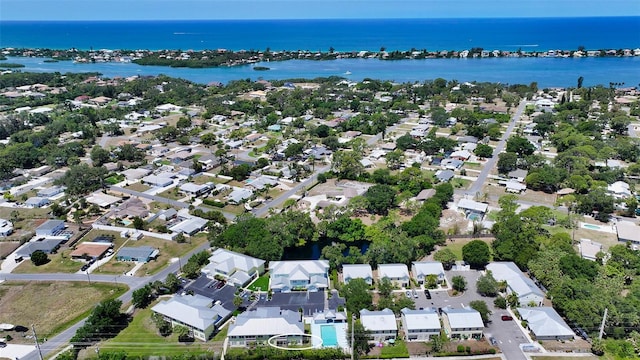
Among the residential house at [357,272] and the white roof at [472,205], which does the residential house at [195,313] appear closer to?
the residential house at [357,272]

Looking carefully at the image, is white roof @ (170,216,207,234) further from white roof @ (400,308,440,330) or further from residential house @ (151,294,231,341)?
white roof @ (400,308,440,330)

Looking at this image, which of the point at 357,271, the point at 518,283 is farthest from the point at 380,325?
the point at 518,283

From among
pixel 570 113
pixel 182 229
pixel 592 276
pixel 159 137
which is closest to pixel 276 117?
pixel 159 137

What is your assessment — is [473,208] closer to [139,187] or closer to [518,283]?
[518,283]

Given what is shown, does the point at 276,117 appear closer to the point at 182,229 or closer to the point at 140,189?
the point at 140,189

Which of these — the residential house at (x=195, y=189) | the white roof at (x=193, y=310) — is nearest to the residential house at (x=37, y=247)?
the residential house at (x=195, y=189)

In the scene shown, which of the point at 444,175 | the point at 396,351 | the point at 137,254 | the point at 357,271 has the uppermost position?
the point at 444,175
